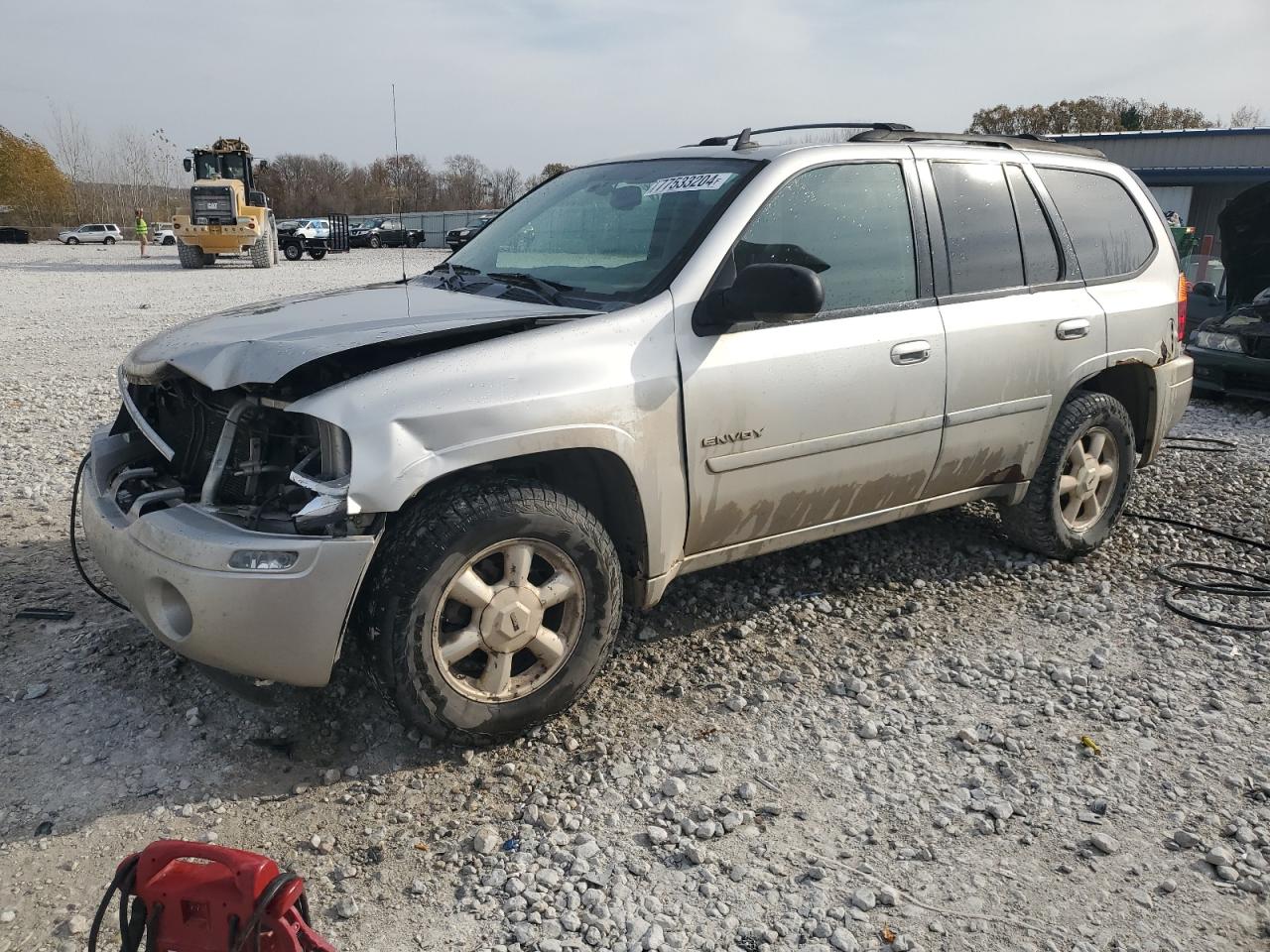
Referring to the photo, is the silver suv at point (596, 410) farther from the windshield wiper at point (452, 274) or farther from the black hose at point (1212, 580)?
the black hose at point (1212, 580)

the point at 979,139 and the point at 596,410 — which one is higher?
the point at 979,139

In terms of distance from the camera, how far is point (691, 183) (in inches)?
150

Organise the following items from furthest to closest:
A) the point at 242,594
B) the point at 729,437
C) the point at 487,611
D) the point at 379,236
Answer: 1. the point at 379,236
2. the point at 729,437
3. the point at 487,611
4. the point at 242,594

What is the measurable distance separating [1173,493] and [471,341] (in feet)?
16.1

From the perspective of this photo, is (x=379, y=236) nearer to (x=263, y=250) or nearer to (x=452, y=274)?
(x=263, y=250)

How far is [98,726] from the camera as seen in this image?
3.29m

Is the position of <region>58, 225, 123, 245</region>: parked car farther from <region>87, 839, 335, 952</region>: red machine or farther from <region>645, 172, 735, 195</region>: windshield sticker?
<region>87, 839, 335, 952</region>: red machine

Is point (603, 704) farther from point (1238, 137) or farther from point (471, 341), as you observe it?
point (1238, 137)

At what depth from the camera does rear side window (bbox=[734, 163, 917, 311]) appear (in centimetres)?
364

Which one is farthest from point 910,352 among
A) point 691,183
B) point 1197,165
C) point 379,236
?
point 379,236

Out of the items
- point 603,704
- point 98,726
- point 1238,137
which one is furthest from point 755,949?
point 1238,137

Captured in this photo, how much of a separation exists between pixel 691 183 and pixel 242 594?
219 centimetres

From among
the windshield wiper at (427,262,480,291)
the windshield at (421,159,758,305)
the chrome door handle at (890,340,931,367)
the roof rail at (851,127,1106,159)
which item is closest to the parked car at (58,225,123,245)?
the windshield wiper at (427,262,480,291)

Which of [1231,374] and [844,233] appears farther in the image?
[1231,374]
